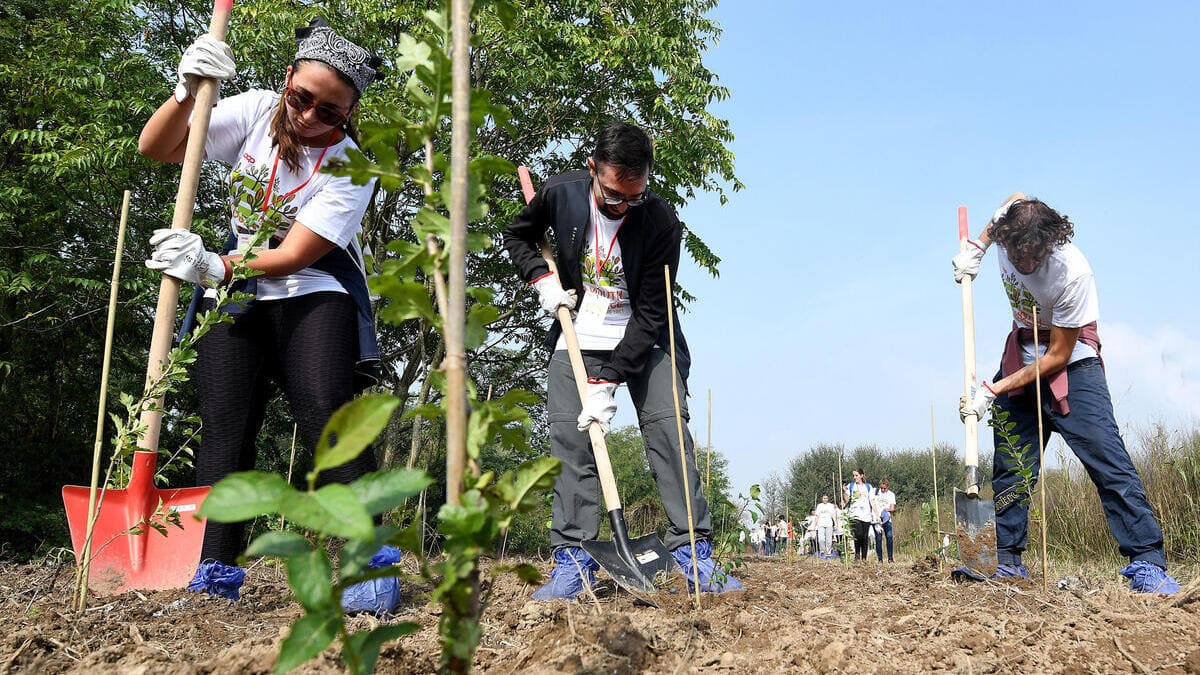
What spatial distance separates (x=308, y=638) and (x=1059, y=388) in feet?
11.5

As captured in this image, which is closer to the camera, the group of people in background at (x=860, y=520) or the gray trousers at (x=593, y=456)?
the gray trousers at (x=593, y=456)

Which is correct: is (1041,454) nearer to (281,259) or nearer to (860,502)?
(281,259)

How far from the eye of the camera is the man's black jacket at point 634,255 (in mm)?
3055

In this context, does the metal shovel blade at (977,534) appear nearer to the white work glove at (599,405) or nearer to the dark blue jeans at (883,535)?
the white work glove at (599,405)

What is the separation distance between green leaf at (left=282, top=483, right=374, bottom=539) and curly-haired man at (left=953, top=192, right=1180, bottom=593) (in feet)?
10.1

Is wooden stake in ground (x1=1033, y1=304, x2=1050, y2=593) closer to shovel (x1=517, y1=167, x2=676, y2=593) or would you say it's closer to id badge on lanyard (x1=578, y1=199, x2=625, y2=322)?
shovel (x1=517, y1=167, x2=676, y2=593)

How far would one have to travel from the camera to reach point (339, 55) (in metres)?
2.28

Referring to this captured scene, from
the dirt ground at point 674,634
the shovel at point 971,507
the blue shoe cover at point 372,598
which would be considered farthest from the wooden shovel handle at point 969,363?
the blue shoe cover at point 372,598

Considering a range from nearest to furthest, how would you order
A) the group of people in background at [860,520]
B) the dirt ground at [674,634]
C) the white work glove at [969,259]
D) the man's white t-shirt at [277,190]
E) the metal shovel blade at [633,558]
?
the dirt ground at [674,634] < the man's white t-shirt at [277,190] < the metal shovel blade at [633,558] < the white work glove at [969,259] < the group of people in background at [860,520]

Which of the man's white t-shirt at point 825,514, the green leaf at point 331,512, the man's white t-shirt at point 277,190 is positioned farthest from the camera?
the man's white t-shirt at point 825,514

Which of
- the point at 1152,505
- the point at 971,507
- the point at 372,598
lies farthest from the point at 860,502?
the point at 372,598

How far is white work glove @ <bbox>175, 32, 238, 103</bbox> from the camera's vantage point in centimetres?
235

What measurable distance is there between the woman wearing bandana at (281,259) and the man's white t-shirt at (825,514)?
13.2 meters

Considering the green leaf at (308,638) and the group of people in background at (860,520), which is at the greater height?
the green leaf at (308,638)
